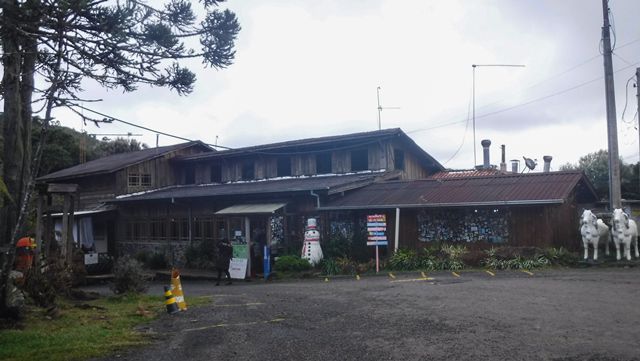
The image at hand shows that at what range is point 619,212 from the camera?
16.2 metres

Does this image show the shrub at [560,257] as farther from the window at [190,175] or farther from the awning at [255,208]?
the window at [190,175]

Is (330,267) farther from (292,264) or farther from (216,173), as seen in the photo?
(216,173)

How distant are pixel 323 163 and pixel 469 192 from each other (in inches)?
330

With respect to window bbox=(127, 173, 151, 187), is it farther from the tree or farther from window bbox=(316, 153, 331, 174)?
the tree

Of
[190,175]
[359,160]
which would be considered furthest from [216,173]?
[359,160]

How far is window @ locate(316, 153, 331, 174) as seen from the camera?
2561cm

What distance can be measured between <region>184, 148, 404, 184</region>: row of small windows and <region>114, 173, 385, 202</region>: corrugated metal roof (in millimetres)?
549

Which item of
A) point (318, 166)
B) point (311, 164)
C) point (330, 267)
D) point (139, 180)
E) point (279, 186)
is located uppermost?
point (311, 164)

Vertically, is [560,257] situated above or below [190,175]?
below

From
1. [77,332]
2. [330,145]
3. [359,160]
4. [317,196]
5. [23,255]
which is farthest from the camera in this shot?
[330,145]

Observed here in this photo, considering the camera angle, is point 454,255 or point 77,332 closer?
point 77,332

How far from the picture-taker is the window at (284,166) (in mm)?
26688

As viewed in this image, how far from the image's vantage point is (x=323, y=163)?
2578 centimetres

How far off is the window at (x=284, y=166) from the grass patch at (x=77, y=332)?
14.7 metres
